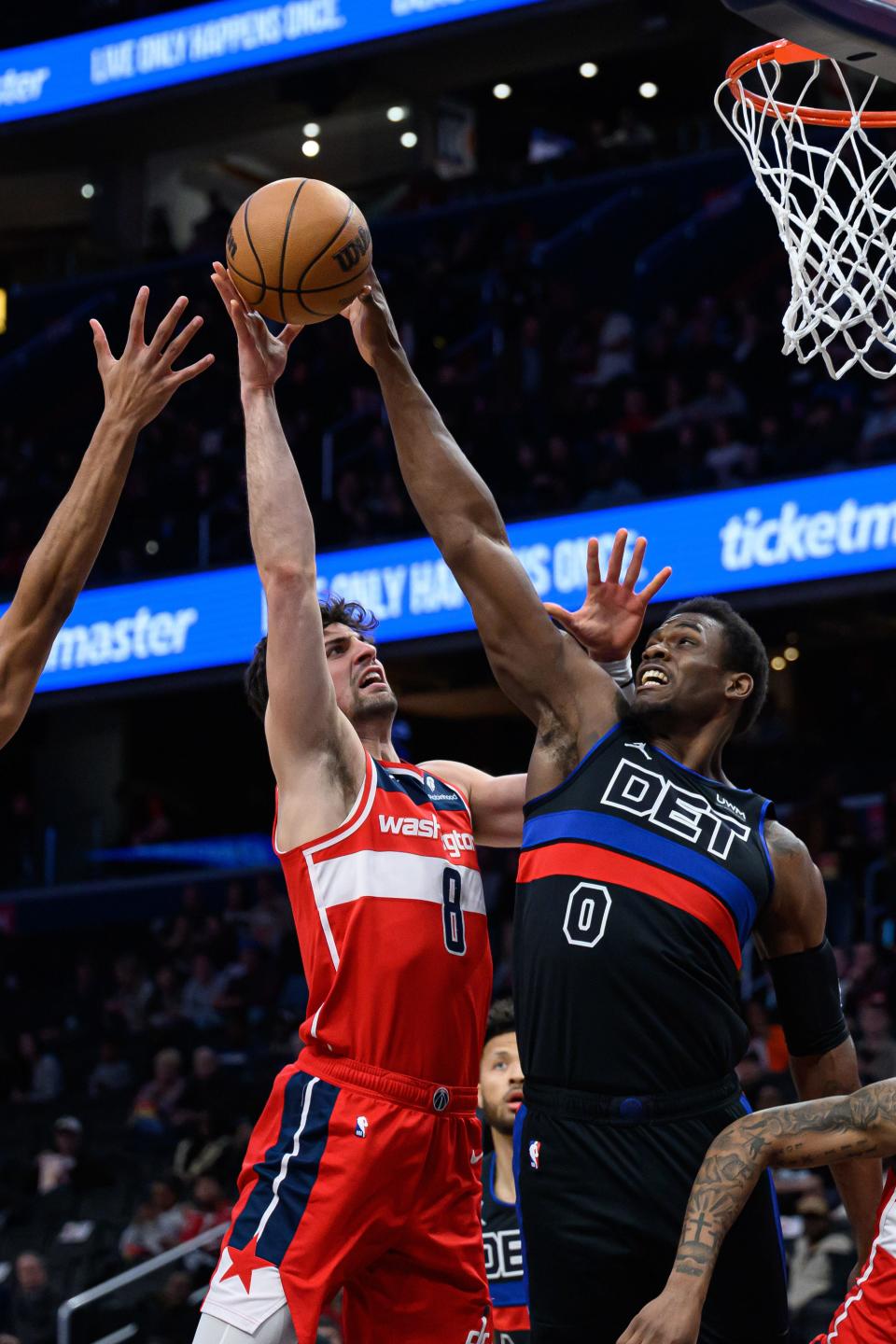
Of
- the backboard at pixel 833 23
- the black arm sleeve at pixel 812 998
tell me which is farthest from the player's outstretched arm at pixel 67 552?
the black arm sleeve at pixel 812 998

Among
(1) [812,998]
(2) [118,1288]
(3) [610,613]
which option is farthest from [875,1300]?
(2) [118,1288]

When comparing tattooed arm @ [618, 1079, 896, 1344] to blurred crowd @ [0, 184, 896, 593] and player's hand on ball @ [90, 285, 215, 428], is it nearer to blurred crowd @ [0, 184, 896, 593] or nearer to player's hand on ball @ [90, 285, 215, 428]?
player's hand on ball @ [90, 285, 215, 428]

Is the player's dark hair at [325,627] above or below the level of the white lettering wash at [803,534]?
below

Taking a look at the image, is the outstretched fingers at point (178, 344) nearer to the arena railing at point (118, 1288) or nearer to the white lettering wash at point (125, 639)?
the arena railing at point (118, 1288)

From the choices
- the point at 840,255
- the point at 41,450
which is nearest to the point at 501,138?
the point at 41,450

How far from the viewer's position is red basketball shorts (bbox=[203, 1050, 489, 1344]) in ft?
12.9

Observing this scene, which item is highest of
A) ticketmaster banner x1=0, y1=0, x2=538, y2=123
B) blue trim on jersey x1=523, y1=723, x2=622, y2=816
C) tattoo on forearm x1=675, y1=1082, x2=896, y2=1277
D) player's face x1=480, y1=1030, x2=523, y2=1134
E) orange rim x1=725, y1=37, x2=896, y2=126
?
ticketmaster banner x1=0, y1=0, x2=538, y2=123

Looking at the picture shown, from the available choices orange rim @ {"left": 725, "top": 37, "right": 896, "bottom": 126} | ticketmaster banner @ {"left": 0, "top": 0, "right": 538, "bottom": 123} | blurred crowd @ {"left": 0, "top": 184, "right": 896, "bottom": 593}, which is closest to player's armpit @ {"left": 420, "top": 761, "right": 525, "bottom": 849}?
orange rim @ {"left": 725, "top": 37, "right": 896, "bottom": 126}

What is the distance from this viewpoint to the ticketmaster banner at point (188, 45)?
54.2 ft

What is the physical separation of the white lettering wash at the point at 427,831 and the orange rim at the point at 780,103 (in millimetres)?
2237

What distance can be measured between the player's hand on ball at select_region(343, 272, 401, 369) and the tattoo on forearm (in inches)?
78.3

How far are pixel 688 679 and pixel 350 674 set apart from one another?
0.91 meters

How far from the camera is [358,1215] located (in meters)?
3.99

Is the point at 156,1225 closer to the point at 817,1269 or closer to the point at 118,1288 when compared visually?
the point at 118,1288
